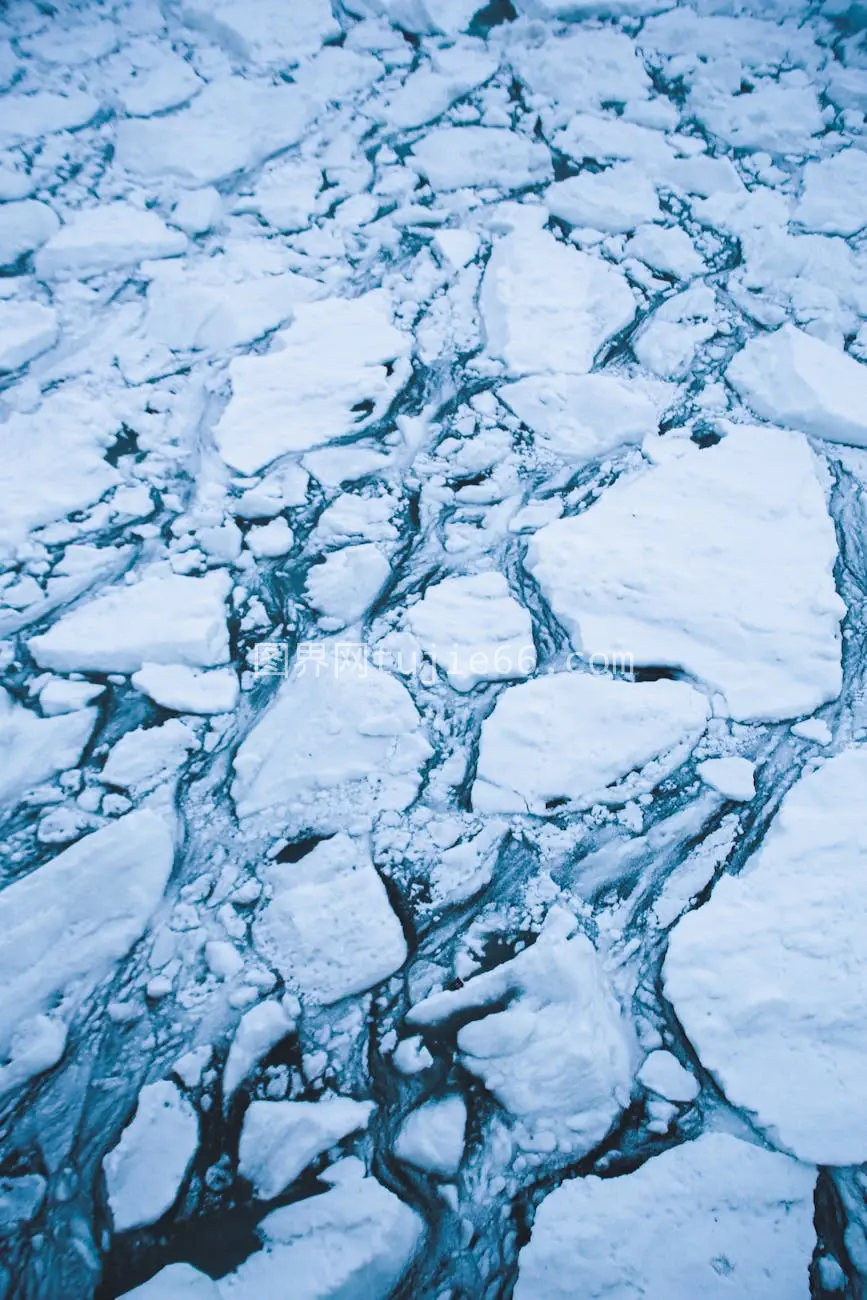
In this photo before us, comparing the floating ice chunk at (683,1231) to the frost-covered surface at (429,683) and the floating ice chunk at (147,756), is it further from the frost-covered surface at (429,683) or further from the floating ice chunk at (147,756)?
the floating ice chunk at (147,756)

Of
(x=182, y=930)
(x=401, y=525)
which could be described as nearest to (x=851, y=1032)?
(x=182, y=930)

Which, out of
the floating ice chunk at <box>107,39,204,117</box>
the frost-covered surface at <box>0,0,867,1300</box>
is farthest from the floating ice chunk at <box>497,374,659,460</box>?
the floating ice chunk at <box>107,39,204,117</box>

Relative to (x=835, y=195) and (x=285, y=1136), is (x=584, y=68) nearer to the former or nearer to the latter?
(x=835, y=195)

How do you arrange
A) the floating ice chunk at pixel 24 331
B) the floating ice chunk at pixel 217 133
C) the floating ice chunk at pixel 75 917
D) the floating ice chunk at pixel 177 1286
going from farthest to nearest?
the floating ice chunk at pixel 217 133 < the floating ice chunk at pixel 24 331 < the floating ice chunk at pixel 75 917 < the floating ice chunk at pixel 177 1286

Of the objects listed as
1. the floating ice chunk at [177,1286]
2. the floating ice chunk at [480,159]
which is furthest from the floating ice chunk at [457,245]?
the floating ice chunk at [177,1286]

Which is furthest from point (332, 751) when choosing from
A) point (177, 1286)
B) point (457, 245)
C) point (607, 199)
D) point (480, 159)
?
point (480, 159)

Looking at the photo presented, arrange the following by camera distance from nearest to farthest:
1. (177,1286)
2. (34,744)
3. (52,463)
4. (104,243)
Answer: (177,1286), (34,744), (52,463), (104,243)
